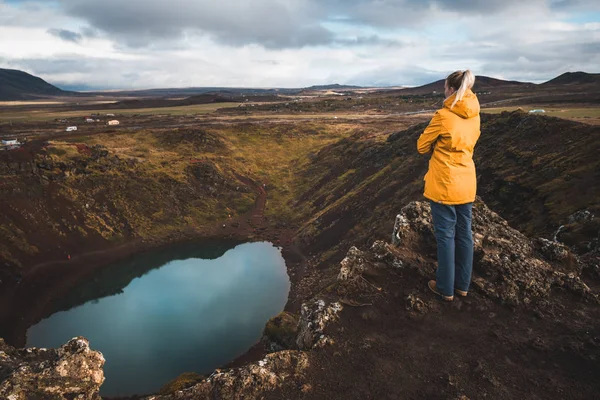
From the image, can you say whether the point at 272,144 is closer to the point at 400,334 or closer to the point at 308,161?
the point at 308,161

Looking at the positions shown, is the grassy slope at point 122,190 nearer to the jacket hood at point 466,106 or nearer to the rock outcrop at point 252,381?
the rock outcrop at point 252,381

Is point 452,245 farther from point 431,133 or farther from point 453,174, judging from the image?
point 431,133

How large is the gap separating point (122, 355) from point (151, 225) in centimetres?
3355

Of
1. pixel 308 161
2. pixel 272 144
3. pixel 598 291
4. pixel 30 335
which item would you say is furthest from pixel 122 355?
pixel 272 144

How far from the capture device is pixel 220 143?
10406 cm

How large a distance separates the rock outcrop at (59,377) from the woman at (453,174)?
11.0 metres

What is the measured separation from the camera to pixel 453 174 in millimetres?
9758

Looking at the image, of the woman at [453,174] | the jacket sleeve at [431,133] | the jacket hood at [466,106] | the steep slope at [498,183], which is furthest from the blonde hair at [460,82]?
the steep slope at [498,183]

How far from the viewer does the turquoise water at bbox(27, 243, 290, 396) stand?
33812 millimetres

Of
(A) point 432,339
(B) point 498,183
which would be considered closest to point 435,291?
(A) point 432,339

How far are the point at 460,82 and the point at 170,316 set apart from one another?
4214 centimetres

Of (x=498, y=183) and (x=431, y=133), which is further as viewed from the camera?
(x=498, y=183)

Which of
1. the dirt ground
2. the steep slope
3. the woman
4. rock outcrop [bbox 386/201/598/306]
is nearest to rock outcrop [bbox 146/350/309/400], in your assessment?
the dirt ground

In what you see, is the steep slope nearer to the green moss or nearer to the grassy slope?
the grassy slope
